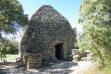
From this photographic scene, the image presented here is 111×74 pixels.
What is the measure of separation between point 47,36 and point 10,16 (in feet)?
14.3

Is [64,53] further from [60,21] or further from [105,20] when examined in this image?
[105,20]

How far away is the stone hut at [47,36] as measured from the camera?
13.2 meters

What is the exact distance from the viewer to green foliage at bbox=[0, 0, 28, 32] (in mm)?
11524

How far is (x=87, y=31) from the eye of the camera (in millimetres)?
6133

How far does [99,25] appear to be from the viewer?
5.79 m

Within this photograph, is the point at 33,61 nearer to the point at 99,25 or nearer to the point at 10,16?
the point at 10,16

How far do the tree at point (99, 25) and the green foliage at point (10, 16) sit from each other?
8023mm

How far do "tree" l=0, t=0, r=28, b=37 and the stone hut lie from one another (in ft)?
3.79

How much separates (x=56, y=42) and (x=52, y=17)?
3.10m

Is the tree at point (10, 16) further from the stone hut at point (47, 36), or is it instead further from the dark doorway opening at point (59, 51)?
the dark doorway opening at point (59, 51)

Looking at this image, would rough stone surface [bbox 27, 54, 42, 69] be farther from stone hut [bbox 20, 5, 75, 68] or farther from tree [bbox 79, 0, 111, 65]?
tree [bbox 79, 0, 111, 65]

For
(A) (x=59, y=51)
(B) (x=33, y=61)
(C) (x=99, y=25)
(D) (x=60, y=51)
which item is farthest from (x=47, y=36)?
(C) (x=99, y=25)

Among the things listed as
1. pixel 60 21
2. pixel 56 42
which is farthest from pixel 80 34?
pixel 60 21

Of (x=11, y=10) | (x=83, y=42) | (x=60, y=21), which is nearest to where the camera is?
(x=83, y=42)
